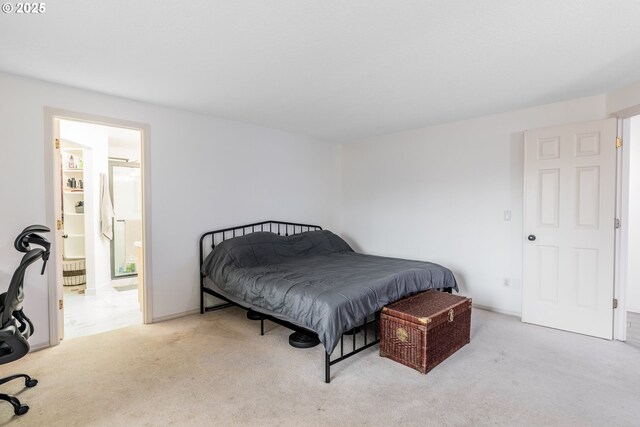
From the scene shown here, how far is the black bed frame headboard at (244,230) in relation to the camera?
12.7 feet

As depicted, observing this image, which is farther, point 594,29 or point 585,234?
point 585,234

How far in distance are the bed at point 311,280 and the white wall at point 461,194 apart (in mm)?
696

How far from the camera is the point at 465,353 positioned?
2.74 metres

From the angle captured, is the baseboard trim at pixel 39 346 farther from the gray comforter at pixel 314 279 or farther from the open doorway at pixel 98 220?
the gray comforter at pixel 314 279

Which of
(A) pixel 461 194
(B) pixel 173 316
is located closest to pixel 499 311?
(A) pixel 461 194

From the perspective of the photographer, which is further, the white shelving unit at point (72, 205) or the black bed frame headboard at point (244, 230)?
the white shelving unit at point (72, 205)

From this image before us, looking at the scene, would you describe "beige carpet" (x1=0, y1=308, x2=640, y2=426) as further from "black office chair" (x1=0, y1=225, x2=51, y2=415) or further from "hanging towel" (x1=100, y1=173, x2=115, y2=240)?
"hanging towel" (x1=100, y1=173, x2=115, y2=240)

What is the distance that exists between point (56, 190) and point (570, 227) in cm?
498

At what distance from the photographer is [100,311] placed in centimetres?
389

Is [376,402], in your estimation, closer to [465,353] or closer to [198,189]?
[465,353]

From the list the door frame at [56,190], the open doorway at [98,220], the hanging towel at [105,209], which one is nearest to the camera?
the door frame at [56,190]

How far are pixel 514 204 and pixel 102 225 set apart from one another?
5.71m

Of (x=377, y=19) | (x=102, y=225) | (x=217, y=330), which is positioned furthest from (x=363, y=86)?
(x=102, y=225)

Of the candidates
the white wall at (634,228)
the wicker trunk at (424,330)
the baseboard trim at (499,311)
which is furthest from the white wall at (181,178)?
the white wall at (634,228)
